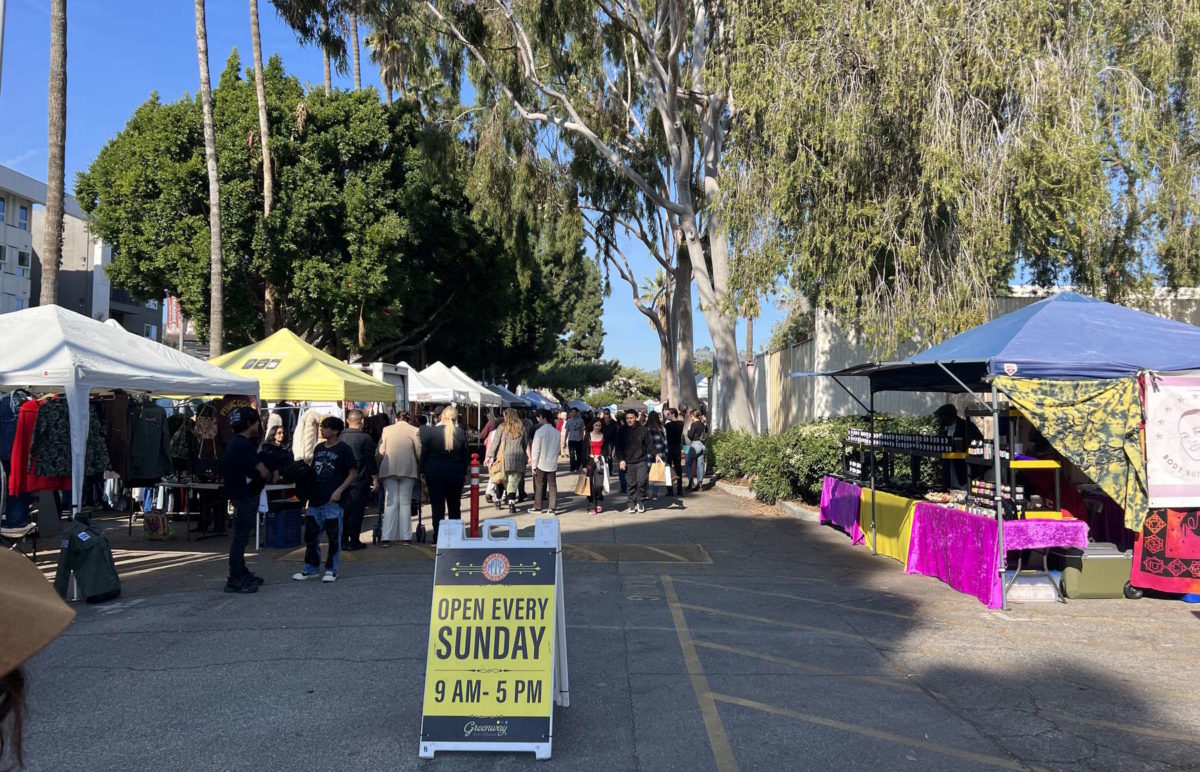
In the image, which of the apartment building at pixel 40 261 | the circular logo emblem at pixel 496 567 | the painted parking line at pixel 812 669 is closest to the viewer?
the circular logo emblem at pixel 496 567

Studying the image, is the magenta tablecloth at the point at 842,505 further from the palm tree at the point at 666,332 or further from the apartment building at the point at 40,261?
the apartment building at the point at 40,261

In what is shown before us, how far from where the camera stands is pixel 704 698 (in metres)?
5.77

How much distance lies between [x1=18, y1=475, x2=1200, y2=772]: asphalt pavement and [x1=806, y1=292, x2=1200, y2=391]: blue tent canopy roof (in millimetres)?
2424

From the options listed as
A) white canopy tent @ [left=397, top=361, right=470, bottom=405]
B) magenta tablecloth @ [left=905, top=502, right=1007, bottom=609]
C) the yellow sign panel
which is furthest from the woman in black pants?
white canopy tent @ [left=397, top=361, right=470, bottom=405]

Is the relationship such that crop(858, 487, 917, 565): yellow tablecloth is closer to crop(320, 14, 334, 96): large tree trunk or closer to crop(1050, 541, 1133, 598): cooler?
crop(1050, 541, 1133, 598): cooler

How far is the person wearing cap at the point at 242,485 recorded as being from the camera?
868 centimetres

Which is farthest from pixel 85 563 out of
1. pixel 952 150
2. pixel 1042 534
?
pixel 952 150

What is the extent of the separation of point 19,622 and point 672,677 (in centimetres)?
511

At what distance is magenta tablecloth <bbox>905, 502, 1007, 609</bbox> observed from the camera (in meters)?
8.73

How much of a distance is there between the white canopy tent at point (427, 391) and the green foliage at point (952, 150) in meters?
8.84

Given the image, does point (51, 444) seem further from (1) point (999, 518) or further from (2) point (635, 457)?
(1) point (999, 518)

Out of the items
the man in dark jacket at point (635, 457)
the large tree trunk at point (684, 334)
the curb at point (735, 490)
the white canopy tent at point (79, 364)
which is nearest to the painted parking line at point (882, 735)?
the white canopy tent at point (79, 364)

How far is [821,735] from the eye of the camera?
5.17 m

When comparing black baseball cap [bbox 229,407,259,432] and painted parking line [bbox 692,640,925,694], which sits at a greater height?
black baseball cap [bbox 229,407,259,432]
